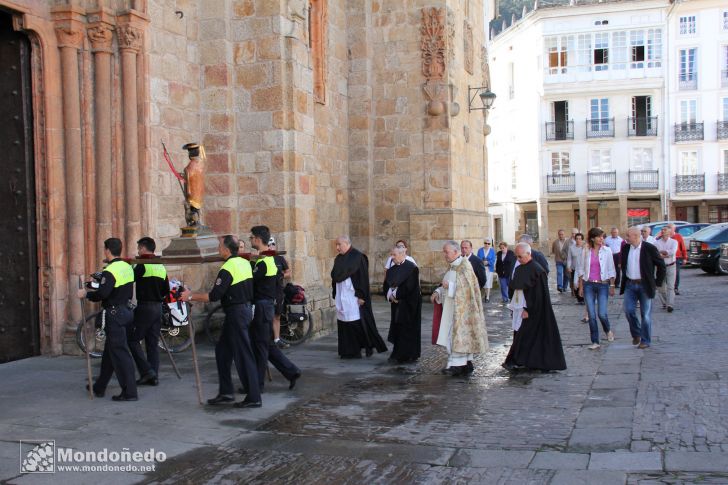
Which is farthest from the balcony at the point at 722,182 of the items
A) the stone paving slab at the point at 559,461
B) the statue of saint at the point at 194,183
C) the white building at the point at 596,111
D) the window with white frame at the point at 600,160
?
the stone paving slab at the point at 559,461

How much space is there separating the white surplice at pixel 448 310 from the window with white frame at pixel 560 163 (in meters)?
38.0

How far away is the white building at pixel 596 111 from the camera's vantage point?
44.2m

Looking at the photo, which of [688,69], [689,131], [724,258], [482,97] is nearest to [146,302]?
[482,97]

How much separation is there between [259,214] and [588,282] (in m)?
5.02

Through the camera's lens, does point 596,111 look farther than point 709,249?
Yes

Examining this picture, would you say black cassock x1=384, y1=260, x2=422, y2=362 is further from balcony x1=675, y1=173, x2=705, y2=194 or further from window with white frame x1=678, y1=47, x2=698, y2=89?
window with white frame x1=678, y1=47, x2=698, y2=89

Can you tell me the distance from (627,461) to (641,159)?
42167 millimetres

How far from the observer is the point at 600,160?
149ft

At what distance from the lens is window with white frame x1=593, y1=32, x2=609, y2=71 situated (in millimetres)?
44219

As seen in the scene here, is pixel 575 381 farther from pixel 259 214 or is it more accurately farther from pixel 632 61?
pixel 632 61

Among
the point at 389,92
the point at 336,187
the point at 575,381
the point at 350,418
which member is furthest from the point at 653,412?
the point at 389,92

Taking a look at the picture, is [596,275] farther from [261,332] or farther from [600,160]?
[600,160]

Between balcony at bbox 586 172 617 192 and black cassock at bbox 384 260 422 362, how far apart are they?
37.2 m

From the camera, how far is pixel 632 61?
4409 cm
